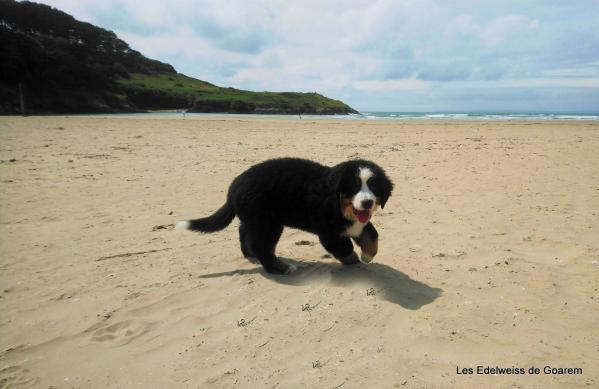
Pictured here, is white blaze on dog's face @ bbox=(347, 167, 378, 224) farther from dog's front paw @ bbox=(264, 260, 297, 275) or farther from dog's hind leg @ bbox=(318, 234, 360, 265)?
dog's front paw @ bbox=(264, 260, 297, 275)

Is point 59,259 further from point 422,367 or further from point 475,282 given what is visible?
point 475,282

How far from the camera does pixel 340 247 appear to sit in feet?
16.1

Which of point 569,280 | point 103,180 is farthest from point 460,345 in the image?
point 103,180

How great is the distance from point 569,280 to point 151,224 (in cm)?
581

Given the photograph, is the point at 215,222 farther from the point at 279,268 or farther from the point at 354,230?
the point at 354,230

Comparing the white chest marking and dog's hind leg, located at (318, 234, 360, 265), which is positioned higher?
the white chest marking

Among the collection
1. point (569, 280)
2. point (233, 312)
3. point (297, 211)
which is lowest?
point (233, 312)

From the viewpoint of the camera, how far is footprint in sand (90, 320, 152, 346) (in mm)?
3542

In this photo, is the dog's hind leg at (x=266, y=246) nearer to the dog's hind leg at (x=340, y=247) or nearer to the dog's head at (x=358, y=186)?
the dog's hind leg at (x=340, y=247)

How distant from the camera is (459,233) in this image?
590 cm

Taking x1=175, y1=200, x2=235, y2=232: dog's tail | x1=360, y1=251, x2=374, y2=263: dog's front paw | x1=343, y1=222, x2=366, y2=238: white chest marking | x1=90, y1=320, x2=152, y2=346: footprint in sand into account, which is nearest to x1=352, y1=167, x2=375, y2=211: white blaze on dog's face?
x1=343, y1=222, x2=366, y2=238: white chest marking

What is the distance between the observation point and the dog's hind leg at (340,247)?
486cm

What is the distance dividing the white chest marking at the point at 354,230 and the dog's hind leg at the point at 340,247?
0.11 metres

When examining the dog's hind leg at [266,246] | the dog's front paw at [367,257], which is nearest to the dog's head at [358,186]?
the dog's front paw at [367,257]
